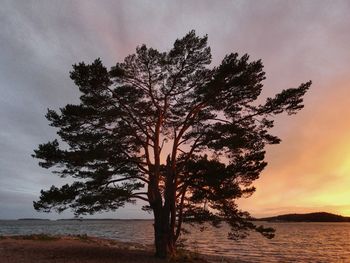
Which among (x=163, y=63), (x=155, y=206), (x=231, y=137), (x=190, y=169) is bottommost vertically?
(x=155, y=206)

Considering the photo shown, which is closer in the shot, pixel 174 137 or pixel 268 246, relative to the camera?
pixel 174 137

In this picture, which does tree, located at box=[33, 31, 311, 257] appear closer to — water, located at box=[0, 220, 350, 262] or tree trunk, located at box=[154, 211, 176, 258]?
tree trunk, located at box=[154, 211, 176, 258]

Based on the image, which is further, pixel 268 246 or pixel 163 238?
pixel 268 246

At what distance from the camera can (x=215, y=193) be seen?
67.7 ft

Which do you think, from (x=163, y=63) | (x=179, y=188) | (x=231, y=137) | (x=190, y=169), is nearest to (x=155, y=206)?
(x=179, y=188)

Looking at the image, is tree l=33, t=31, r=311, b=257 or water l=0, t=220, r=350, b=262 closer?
tree l=33, t=31, r=311, b=257

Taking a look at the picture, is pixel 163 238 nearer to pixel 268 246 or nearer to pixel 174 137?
pixel 174 137

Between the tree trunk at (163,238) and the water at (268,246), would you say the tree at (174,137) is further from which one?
the water at (268,246)

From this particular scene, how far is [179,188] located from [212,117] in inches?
172

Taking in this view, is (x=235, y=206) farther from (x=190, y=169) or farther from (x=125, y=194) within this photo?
(x=125, y=194)

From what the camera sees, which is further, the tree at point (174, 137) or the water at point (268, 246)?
the water at point (268, 246)

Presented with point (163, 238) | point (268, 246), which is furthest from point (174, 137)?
point (268, 246)

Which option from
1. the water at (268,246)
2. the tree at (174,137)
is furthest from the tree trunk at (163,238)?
the water at (268,246)

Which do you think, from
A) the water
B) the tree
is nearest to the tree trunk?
the tree
